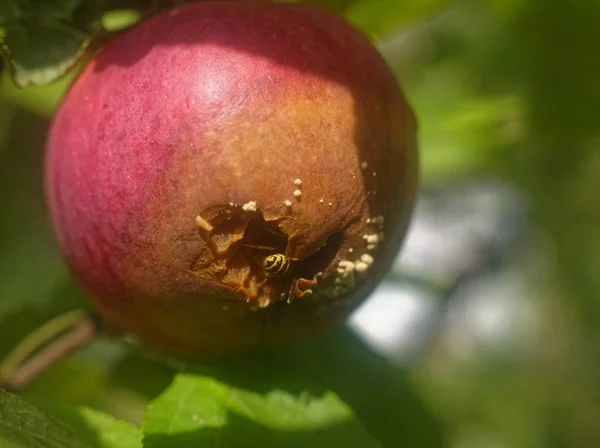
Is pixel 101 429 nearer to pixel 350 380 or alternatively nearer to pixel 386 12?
pixel 350 380

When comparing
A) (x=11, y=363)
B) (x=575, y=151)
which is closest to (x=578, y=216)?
(x=575, y=151)

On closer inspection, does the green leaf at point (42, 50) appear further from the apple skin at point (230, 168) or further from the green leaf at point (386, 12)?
the green leaf at point (386, 12)

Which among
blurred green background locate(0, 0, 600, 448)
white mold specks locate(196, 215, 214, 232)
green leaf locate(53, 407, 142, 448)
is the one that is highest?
white mold specks locate(196, 215, 214, 232)

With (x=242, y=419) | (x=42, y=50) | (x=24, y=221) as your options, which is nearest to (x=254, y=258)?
(x=242, y=419)

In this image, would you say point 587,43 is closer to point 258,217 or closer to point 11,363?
point 258,217

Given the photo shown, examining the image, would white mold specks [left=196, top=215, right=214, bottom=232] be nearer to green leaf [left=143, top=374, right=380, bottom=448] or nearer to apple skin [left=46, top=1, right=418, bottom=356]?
apple skin [left=46, top=1, right=418, bottom=356]

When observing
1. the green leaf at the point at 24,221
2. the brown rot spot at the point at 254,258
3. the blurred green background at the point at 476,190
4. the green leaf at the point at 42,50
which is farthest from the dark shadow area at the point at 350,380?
the green leaf at the point at 24,221

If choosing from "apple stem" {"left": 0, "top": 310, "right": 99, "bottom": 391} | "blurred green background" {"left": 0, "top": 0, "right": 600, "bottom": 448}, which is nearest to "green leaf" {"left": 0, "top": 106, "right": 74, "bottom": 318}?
"blurred green background" {"left": 0, "top": 0, "right": 600, "bottom": 448}
